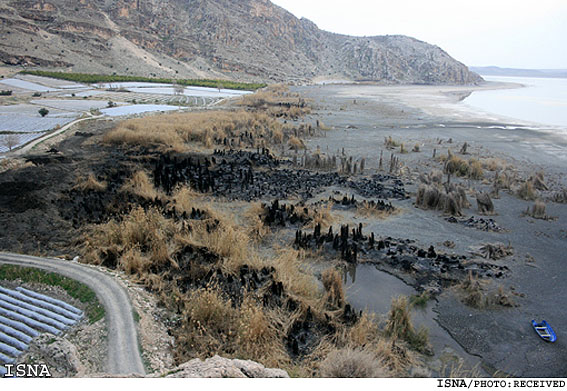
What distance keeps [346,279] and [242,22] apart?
10377 centimetres

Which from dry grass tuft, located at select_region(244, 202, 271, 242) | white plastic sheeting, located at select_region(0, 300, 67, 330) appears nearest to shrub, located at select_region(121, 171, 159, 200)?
dry grass tuft, located at select_region(244, 202, 271, 242)

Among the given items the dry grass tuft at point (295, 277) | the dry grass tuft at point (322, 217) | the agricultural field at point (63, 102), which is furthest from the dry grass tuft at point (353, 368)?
the agricultural field at point (63, 102)

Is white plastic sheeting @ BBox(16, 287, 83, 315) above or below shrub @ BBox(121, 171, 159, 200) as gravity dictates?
below

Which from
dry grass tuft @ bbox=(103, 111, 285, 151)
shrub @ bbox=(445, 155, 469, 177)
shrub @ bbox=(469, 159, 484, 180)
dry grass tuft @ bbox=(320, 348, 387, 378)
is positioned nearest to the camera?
dry grass tuft @ bbox=(320, 348, 387, 378)

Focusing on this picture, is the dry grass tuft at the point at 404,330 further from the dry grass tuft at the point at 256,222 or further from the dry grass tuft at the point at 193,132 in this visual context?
the dry grass tuft at the point at 193,132

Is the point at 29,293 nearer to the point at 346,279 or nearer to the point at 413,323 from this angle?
the point at 346,279

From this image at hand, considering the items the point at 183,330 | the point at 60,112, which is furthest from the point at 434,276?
the point at 60,112

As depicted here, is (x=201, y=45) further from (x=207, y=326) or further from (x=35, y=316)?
(x=207, y=326)

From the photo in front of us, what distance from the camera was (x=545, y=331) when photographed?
553cm

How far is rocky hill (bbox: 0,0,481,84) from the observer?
54.4m

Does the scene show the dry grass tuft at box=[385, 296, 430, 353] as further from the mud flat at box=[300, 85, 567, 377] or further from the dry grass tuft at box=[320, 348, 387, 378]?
the dry grass tuft at box=[320, 348, 387, 378]

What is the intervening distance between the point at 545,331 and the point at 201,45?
8921 centimetres

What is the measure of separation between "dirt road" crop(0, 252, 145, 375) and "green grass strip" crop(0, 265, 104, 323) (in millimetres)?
82

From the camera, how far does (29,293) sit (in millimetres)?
5352
